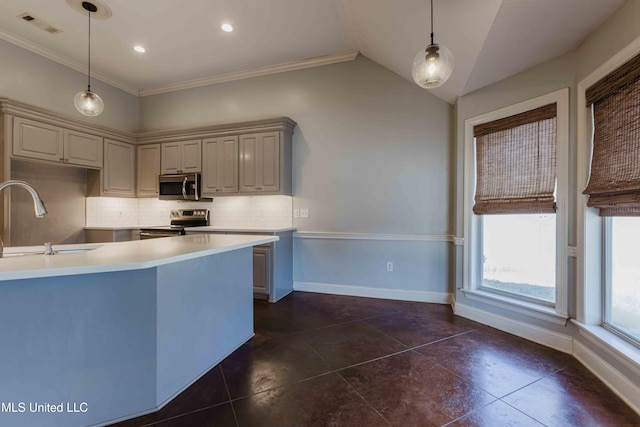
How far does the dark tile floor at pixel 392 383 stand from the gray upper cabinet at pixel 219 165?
2.12 meters

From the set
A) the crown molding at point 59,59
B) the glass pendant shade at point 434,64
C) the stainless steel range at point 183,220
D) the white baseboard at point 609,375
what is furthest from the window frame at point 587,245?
the crown molding at point 59,59

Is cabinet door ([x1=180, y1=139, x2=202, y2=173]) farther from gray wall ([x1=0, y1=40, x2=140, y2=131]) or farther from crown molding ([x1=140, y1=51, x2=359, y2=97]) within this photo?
gray wall ([x1=0, y1=40, x2=140, y2=131])

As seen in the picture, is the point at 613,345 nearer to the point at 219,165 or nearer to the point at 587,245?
the point at 587,245

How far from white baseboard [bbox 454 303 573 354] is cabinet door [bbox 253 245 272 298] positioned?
2.19 m

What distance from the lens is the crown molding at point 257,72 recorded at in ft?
12.3

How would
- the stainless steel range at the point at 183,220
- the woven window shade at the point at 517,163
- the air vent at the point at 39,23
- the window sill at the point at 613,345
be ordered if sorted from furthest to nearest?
the stainless steel range at the point at 183,220 < the air vent at the point at 39,23 < the woven window shade at the point at 517,163 < the window sill at the point at 613,345

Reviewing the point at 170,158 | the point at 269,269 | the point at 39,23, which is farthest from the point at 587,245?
the point at 39,23

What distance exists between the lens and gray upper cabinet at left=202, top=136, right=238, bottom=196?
393 centimetres

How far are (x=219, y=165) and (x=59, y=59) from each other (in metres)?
2.58

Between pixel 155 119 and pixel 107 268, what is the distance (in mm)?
4421

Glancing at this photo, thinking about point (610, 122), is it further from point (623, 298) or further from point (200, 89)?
point (200, 89)

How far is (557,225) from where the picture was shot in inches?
88.7

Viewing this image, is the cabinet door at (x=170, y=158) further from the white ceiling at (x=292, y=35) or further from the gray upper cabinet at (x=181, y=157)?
the white ceiling at (x=292, y=35)

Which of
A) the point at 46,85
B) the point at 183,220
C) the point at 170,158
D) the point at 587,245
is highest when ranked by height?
A: the point at 46,85
